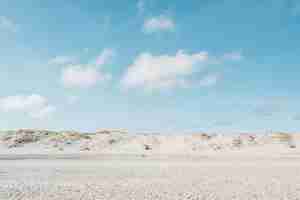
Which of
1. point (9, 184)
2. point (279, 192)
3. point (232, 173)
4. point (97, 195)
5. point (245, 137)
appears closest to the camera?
point (97, 195)

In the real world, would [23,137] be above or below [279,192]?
above

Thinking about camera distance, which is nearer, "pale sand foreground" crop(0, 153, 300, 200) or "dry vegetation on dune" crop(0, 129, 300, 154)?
"pale sand foreground" crop(0, 153, 300, 200)

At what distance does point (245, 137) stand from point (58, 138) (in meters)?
19.6

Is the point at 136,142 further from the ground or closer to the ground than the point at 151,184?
further from the ground

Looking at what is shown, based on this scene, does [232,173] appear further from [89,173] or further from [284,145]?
[284,145]

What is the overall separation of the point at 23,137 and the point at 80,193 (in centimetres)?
2667

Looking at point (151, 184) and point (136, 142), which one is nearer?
point (151, 184)

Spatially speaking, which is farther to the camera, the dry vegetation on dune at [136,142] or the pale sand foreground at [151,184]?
the dry vegetation on dune at [136,142]

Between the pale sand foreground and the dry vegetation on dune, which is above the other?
the dry vegetation on dune

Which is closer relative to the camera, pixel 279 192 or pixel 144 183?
pixel 279 192

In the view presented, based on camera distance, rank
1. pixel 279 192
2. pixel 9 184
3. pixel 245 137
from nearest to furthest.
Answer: pixel 279 192 < pixel 9 184 < pixel 245 137

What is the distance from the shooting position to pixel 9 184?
13672 millimetres

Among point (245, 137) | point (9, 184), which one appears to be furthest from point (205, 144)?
point (9, 184)

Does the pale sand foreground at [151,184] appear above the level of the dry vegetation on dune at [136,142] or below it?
below
